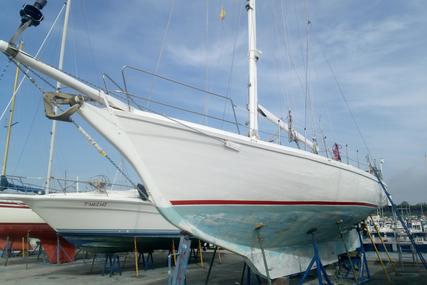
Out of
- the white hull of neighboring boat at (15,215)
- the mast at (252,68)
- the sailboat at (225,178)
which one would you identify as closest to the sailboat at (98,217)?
the white hull of neighboring boat at (15,215)

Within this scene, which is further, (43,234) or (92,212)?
(43,234)

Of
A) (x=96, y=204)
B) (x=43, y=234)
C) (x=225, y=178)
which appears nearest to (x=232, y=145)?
(x=225, y=178)

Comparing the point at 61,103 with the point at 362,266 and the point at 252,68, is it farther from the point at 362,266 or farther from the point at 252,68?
the point at 362,266

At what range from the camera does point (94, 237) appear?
1250 cm

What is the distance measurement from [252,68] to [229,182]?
3.20m

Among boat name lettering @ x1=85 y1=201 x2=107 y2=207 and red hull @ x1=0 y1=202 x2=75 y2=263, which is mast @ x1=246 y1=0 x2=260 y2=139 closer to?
boat name lettering @ x1=85 y1=201 x2=107 y2=207

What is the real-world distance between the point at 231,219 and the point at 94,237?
26.2 ft

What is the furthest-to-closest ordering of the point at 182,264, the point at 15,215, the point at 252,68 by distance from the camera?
the point at 15,215 < the point at 252,68 < the point at 182,264

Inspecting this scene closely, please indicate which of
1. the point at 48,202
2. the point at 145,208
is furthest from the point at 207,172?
the point at 48,202

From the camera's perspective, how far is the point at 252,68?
8.06 meters

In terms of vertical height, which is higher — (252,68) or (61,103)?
(252,68)

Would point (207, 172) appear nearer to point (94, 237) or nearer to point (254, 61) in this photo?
point (254, 61)

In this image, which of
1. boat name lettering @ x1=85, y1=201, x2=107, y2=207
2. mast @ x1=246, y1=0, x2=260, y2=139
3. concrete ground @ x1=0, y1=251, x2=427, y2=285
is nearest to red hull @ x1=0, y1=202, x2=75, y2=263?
concrete ground @ x1=0, y1=251, x2=427, y2=285

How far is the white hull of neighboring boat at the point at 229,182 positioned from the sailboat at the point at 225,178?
14mm
